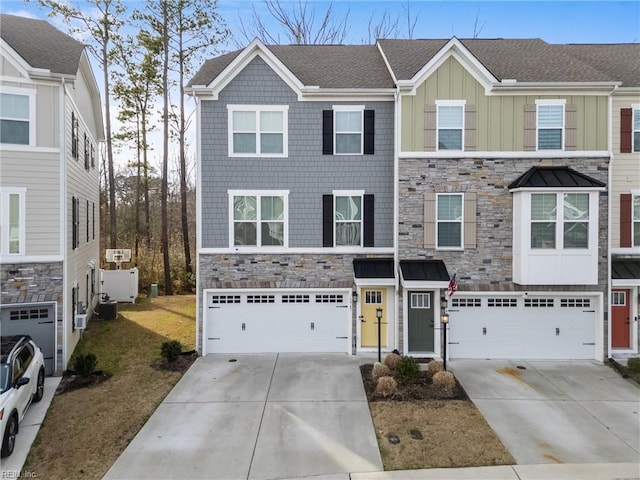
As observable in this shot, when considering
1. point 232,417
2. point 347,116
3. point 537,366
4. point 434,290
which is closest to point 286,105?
point 347,116

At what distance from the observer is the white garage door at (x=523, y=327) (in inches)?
449

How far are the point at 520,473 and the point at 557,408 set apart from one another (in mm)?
3055

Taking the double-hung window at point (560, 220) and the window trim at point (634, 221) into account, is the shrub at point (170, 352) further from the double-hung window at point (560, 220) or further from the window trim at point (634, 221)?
the window trim at point (634, 221)

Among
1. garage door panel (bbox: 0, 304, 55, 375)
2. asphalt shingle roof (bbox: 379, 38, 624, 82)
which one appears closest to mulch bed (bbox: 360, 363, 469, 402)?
garage door panel (bbox: 0, 304, 55, 375)

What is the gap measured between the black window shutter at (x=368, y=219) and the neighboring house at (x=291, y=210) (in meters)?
0.03

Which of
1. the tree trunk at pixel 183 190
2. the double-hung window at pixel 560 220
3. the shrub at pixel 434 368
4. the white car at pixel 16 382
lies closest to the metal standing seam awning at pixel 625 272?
the double-hung window at pixel 560 220

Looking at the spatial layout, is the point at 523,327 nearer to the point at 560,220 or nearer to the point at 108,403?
the point at 560,220

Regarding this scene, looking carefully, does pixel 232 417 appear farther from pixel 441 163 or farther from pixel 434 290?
pixel 441 163

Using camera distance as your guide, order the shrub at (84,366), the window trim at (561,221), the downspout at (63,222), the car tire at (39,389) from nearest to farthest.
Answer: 1. the car tire at (39,389)
2. the shrub at (84,366)
3. the downspout at (63,222)
4. the window trim at (561,221)

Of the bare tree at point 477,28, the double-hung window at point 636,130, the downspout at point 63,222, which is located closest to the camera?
the downspout at point 63,222

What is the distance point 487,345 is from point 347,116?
322 inches

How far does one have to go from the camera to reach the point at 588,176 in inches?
430

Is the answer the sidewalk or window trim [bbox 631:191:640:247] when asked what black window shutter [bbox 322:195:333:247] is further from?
window trim [bbox 631:191:640:247]

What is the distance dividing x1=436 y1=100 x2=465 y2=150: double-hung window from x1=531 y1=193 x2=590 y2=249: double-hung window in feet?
8.69
